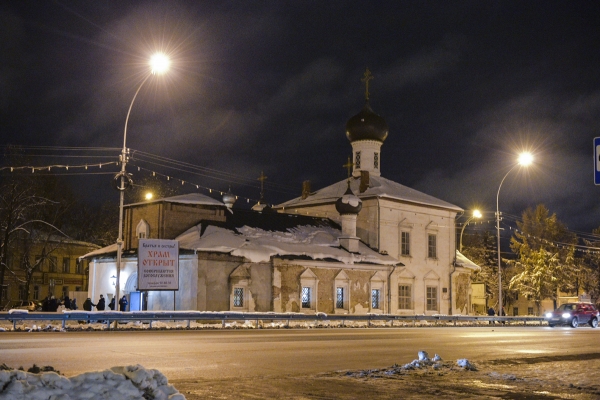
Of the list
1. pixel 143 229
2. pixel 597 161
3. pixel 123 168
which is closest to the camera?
pixel 597 161

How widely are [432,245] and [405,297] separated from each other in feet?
17.8

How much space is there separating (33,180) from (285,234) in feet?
60.1

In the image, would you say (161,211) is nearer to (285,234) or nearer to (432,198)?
(285,234)

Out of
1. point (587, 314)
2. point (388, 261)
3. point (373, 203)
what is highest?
point (373, 203)

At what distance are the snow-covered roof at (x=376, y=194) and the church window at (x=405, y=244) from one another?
2.47 m

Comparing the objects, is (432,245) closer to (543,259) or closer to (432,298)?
(432,298)

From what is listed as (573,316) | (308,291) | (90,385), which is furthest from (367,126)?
(90,385)

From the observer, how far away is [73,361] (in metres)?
13.8

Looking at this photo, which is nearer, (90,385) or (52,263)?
(90,385)

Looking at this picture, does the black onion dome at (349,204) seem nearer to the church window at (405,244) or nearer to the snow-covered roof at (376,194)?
the snow-covered roof at (376,194)

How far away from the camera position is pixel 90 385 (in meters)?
7.00

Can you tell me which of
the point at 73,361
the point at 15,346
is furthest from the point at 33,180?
the point at 73,361

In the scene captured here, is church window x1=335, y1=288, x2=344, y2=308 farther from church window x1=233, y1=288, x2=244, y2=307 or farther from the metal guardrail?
church window x1=233, y1=288, x2=244, y2=307

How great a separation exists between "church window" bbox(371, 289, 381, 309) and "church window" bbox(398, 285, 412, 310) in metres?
2.42
